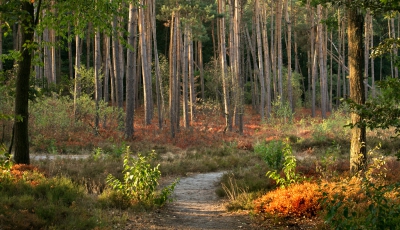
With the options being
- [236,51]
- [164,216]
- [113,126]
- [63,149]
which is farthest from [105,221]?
[236,51]

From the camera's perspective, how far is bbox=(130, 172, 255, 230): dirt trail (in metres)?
8.05

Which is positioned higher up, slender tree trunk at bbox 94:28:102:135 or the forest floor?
slender tree trunk at bbox 94:28:102:135

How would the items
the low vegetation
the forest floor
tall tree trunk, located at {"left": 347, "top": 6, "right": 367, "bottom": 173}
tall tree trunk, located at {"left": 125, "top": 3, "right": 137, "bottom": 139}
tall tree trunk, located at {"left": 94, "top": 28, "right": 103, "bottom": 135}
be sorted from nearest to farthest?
the low vegetation, the forest floor, tall tree trunk, located at {"left": 347, "top": 6, "right": 367, "bottom": 173}, tall tree trunk, located at {"left": 125, "top": 3, "right": 137, "bottom": 139}, tall tree trunk, located at {"left": 94, "top": 28, "right": 103, "bottom": 135}

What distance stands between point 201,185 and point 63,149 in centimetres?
926

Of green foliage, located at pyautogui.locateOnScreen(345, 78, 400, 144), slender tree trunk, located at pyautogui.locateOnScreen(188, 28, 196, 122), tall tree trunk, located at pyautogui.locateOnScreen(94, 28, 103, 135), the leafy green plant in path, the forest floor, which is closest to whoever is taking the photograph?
green foliage, located at pyautogui.locateOnScreen(345, 78, 400, 144)

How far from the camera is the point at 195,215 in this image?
9008 millimetres

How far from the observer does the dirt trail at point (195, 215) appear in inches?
317

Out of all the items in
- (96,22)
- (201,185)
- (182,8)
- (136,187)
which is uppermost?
(182,8)

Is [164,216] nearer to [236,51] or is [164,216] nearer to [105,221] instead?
[105,221]

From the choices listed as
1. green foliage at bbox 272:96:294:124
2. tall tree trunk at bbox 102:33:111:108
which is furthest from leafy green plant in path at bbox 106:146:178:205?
green foliage at bbox 272:96:294:124

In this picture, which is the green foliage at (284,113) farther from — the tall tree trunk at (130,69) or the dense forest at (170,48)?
the tall tree trunk at (130,69)

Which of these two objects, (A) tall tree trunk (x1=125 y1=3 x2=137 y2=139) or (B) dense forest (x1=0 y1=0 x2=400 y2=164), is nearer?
(B) dense forest (x1=0 y1=0 x2=400 y2=164)

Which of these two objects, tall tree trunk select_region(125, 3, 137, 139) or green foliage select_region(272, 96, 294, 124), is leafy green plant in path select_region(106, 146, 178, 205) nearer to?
tall tree trunk select_region(125, 3, 137, 139)

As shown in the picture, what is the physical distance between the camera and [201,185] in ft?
41.7
